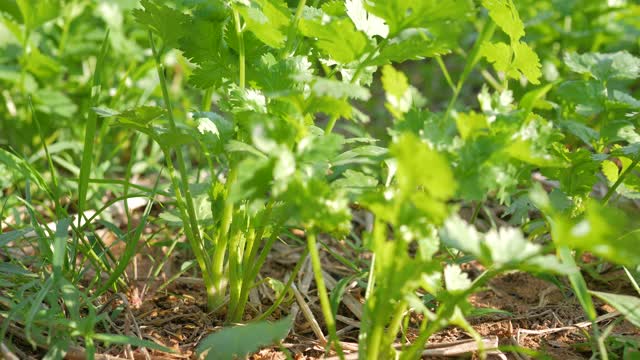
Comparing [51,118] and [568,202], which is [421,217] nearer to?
[568,202]

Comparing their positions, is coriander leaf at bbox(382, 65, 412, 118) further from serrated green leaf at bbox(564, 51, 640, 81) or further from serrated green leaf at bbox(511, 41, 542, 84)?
serrated green leaf at bbox(564, 51, 640, 81)

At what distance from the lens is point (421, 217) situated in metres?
1.03

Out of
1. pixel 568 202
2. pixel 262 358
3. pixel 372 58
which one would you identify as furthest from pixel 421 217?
pixel 568 202

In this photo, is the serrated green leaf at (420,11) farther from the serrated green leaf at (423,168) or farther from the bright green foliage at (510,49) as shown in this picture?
the serrated green leaf at (423,168)

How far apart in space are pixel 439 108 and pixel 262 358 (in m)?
1.93

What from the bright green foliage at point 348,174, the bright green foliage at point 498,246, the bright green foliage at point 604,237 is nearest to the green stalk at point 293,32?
the bright green foliage at point 348,174

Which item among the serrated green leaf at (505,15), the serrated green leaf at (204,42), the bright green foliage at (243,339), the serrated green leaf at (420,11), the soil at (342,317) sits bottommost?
the soil at (342,317)

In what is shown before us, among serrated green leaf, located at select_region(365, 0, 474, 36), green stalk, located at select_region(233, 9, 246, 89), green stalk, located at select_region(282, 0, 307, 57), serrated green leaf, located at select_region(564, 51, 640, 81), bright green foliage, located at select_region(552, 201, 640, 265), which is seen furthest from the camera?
serrated green leaf, located at select_region(564, 51, 640, 81)

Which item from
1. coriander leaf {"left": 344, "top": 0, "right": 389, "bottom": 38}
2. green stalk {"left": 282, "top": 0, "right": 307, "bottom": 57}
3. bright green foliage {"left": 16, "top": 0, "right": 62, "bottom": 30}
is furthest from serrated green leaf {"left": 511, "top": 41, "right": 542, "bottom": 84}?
bright green foliage {"left": 16, "top": 0, "right": 62, "bottom": 30}

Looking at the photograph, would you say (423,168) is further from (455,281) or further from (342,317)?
(342,317)

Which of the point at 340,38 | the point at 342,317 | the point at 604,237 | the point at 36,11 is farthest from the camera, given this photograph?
the point at 36,11

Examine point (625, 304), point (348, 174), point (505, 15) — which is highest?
point (505, 15)

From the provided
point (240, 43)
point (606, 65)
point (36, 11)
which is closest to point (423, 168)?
point (240, 43)

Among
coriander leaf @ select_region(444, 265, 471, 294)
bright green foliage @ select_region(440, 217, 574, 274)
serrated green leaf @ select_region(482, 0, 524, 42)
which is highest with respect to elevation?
serrated green leaf @ select_region(482, 0, 524, 42)
